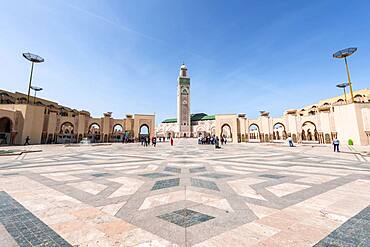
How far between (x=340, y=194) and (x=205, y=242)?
3665 millimetres

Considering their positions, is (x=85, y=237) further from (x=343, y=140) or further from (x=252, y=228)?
(x=343, y=140)

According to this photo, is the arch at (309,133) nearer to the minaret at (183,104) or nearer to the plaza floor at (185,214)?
the plaza floor at (185,214)

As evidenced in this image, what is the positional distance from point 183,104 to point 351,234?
8427 cm

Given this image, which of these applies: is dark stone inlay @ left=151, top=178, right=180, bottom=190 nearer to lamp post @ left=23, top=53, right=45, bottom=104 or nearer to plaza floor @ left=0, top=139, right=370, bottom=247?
plaza floor @ left=0, top=139, right=370, bottom=247

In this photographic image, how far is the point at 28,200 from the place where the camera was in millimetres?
3361

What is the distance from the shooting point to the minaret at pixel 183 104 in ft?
271

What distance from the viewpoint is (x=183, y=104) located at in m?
85.5

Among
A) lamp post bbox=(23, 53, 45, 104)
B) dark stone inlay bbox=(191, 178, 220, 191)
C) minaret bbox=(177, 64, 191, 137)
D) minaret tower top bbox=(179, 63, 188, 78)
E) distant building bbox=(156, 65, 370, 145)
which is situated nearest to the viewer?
dark stone inlay bbox=(191, 178, 220, 191)

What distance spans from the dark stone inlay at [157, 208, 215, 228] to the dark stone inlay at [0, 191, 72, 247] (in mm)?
1313

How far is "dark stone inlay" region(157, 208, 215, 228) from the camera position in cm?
242

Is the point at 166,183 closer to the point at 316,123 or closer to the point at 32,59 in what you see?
the point at 316,123

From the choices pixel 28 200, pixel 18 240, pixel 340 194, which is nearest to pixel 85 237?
pixel 18 240

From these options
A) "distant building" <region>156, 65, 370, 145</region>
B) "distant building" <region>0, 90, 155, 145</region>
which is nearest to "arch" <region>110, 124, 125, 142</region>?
"distant building" <region>0, 90, 155, 145</region>

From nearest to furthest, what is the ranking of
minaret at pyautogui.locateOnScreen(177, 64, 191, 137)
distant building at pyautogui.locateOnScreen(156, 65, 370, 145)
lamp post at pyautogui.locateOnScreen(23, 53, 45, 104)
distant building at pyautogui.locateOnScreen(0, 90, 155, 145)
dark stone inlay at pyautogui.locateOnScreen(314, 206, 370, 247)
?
1. dark stone inlay at pyautogui.locateOnScreen(314, 206, 370, 247)
2. distant building at pyautogui.locateOnScreen(156, 65, 370, 145)
3. distant building at pyautogui.locateOnScreen(0, 90, 155, 145)
4. lamp post at pyautogui.locateOnScreen(23, 53, 45, 104)
5. minaret at pyautogui.locateOnScreen(177, 64, 191, 137)
